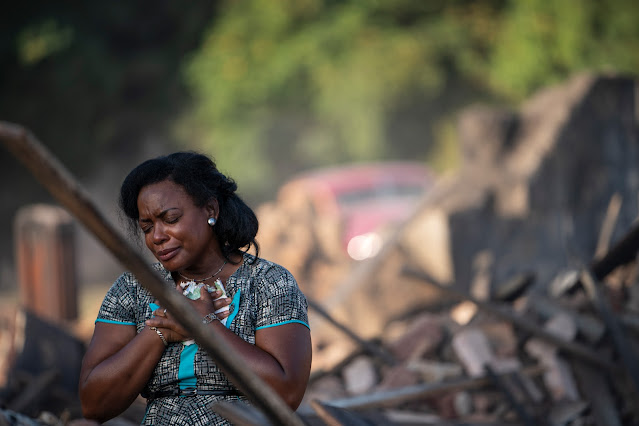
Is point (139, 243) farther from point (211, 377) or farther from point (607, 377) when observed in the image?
point (607, 377)

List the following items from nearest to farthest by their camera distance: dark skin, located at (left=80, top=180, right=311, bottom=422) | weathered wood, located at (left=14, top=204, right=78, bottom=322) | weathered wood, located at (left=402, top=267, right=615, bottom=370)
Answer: dark skin, located at (left=80, top=180, right=311, bottom=422)
weathered wood, located at (left=402, top=267, right=615, bottom=370)
weathered wood, located at (left=14, top=204, right=78, bottom=322)

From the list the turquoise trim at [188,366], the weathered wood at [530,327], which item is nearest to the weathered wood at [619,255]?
the weathered wood at [530,327]

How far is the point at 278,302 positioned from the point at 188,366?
0.32 m

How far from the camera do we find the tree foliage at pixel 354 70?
650 inches

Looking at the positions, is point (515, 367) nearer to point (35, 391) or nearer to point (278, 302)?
point (278, 302)

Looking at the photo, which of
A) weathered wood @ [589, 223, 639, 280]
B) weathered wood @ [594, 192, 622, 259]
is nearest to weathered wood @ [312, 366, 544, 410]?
weathered wood @ [589, 223, 639, 280]

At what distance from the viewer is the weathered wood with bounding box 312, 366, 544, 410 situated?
3.69m

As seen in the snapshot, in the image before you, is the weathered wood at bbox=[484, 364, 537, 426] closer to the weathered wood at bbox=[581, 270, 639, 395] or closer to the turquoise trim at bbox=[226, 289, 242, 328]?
the weathered wood at bbox=[581, 270, 639, 395]

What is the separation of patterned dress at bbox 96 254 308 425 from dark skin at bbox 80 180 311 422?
0.04 meters

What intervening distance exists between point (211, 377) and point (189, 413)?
12cm

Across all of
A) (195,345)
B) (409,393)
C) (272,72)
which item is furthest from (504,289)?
(272,72)

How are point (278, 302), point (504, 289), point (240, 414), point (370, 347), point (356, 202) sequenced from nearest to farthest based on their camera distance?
1. point (240, 414)
2. point (278, 302)
3. point (370, 347)
4. point (504, 289)
5. point (356, 202)

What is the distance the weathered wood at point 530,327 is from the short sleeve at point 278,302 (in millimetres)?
2578

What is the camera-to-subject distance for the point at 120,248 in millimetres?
1473
